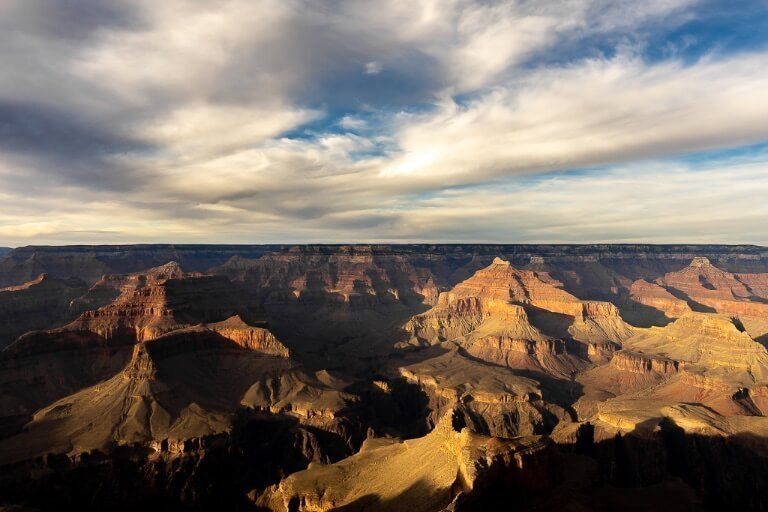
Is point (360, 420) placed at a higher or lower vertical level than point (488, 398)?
lower

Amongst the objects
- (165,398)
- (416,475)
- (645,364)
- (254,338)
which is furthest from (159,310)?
(645,364)

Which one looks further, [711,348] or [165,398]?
[711,348]

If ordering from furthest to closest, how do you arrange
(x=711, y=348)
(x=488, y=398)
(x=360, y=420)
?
(x=711, y=348)
(x=488, y=398)
(x=360, y=420)

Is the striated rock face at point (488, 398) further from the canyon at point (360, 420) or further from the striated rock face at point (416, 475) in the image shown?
the striated rock face at point (416, 475)

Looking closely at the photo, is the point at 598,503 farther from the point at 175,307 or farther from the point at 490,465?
the point at 175,307

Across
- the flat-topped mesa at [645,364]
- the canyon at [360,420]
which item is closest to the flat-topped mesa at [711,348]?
the canyon at [360,420]

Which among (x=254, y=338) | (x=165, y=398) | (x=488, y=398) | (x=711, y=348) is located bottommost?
(x=488, y=398)

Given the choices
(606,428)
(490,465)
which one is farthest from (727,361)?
(490,465)

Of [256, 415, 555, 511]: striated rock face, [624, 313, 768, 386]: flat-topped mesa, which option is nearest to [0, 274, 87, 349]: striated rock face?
[256, 415, 555, 511]: striated rock face

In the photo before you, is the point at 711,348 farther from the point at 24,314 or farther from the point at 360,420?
the point at 24,314
